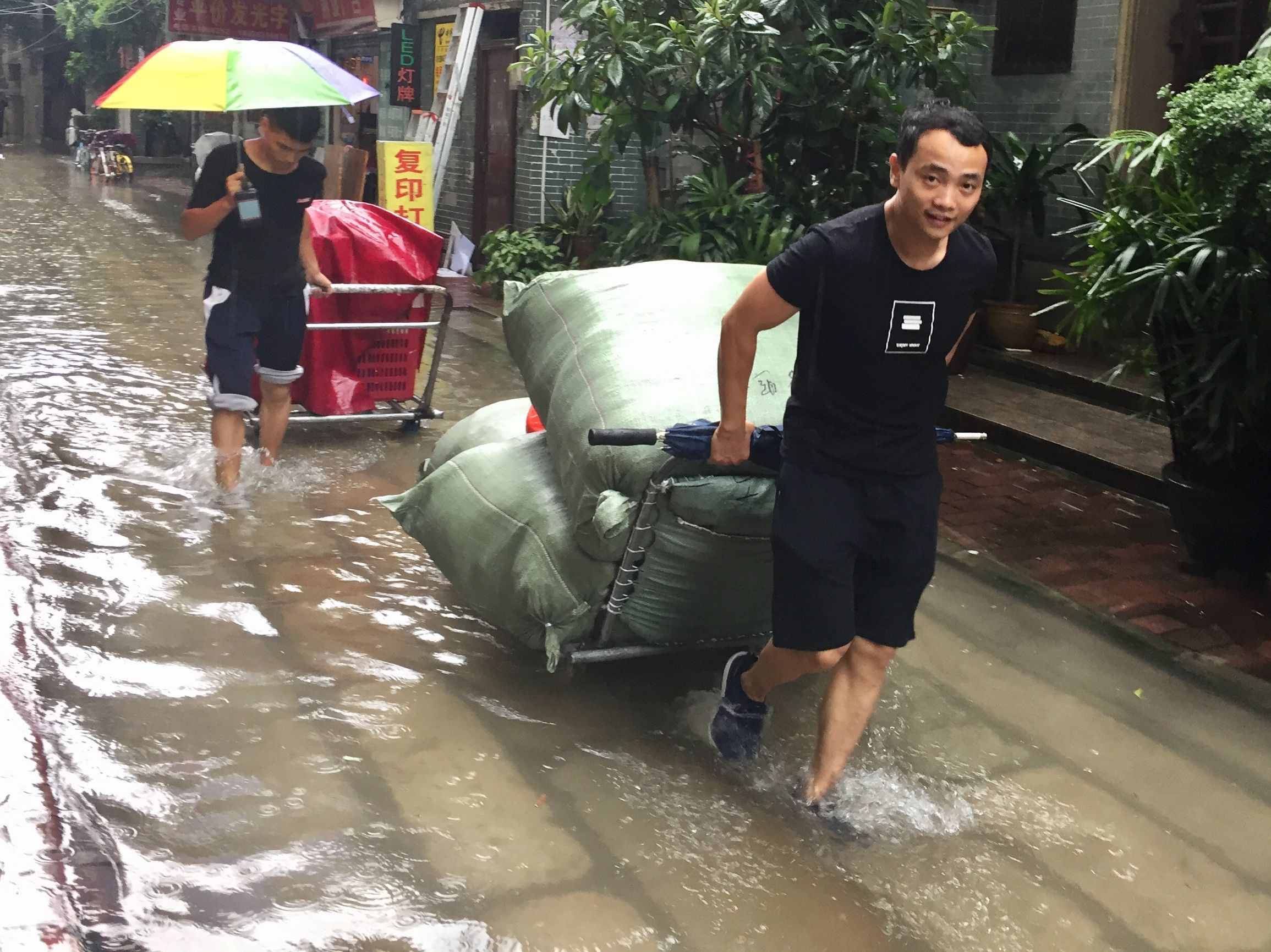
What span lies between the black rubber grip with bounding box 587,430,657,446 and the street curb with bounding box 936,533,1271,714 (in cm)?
235

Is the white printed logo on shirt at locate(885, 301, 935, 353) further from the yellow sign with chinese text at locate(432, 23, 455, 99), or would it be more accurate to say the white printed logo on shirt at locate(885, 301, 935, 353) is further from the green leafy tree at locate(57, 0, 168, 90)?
the green leafy tree at locate(57, 0, 168, 90)

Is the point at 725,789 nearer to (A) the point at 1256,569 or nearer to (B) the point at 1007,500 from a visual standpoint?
(A) the point at 1256,569

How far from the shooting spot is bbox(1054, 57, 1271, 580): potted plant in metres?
4.63

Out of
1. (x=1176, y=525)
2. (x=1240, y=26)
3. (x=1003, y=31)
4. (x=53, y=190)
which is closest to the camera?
(x=1176, y=525)

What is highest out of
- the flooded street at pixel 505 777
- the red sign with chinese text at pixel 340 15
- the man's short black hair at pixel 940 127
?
the red sign with chinese text at pixel 340 15

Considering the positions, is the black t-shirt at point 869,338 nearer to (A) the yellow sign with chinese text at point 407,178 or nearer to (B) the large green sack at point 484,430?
(B) the large green sack at point 484,430

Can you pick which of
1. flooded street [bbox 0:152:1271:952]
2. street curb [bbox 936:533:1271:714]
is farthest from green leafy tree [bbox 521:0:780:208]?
flooded street [bbox 0:152:1271:952]

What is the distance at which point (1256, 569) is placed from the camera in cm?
520

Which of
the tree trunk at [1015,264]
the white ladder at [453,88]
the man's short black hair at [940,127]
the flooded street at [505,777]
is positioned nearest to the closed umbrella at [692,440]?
the man's short black hair at [940,127]

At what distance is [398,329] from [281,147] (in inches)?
60.2

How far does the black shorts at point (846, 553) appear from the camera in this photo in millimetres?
3086

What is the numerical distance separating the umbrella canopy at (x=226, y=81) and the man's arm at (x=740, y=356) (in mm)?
2729

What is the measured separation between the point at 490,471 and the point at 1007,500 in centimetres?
314

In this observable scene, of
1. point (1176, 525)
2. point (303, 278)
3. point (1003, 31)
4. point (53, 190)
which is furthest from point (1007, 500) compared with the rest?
point (53, 190)
